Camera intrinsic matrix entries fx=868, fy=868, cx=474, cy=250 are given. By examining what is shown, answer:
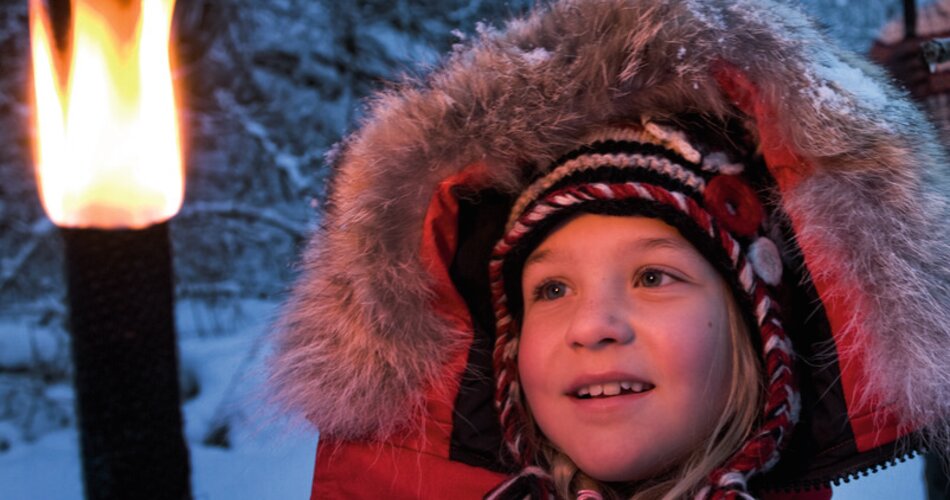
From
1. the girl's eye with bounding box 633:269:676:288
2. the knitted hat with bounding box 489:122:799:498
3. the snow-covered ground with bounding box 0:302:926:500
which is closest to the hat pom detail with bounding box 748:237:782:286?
the knitted hat with bounding box 489:122:799:498

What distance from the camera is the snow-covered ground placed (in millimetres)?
1589

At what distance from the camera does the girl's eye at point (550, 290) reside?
131 cm

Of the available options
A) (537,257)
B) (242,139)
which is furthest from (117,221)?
(242,139)

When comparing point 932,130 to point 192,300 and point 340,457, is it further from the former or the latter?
point 192,300

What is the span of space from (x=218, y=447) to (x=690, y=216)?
3240mm

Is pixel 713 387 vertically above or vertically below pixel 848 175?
below

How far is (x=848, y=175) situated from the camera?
1148 millimetres

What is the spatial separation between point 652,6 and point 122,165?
32.7 inches

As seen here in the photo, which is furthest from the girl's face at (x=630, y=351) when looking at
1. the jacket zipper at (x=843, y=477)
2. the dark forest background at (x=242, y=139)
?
the dark forest background at (x=242, y=139)

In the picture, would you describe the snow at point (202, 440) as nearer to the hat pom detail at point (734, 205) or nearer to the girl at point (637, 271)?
the girl at point (637, 271)

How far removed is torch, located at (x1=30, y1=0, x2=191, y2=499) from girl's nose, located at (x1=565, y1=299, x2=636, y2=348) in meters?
0.57

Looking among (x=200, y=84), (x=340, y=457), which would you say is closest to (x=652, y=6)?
(x=340, y=457)

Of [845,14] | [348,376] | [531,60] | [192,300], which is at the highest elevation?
[845,14]

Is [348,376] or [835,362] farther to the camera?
[348,376]
